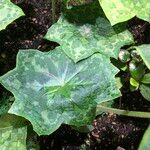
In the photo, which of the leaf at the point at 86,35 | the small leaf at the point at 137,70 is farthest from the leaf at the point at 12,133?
the small leaf at the point at 137,70

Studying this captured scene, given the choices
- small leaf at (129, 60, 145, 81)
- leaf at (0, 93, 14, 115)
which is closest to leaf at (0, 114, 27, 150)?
leaf at (0, 93, 14, 115)

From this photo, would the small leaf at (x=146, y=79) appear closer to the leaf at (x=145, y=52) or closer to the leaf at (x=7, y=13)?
the leaf at (x=145, y=52)

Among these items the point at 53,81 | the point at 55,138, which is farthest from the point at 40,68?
the point at 55,138

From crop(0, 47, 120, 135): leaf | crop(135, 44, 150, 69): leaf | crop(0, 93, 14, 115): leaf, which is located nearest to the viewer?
crop(135, 44, 150, 69): leaf

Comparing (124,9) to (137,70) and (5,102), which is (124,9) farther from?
(5,102)

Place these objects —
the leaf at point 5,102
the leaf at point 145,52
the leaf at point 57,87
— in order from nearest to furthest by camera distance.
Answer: the leaf at point 145,52 < the leaf at point 57,87 < the leaf at point 5,102

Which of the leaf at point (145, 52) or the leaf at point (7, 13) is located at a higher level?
the leaf at point (7, 13)

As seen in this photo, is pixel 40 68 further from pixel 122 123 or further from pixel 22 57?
pixel 122 123

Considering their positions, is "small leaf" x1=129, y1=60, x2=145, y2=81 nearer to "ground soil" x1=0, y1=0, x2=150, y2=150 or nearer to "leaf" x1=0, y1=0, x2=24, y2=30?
"ground soil" x1=0, y1=0, x2=150, y2=150
